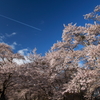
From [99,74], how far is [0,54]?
14.7m

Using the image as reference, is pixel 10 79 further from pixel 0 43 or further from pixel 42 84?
pixel 0 43

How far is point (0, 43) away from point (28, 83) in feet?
34.9

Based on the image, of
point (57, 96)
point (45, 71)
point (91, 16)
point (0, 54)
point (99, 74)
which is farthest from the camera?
point (0, 54)

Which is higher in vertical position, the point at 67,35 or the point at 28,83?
the point at 67,35

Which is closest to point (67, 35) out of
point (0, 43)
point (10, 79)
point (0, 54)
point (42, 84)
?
point (42, 84)

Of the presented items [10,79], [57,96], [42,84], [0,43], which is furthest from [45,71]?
[0,43]

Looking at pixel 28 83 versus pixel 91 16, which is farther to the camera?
pixel 28 83

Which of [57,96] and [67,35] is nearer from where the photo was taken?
[57,96]

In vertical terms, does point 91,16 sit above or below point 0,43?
below

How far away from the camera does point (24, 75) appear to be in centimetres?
1171

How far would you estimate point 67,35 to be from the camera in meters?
13.5

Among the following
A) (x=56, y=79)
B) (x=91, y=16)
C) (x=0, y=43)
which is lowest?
(x=56, y=79)

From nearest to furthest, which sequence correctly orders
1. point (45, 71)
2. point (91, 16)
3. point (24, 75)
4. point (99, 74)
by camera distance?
1. point (99, 74)
2. point (91, 16)
3. point (24, 75)
4. point (45, 71)

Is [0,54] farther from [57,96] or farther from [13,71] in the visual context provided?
[57,96]
